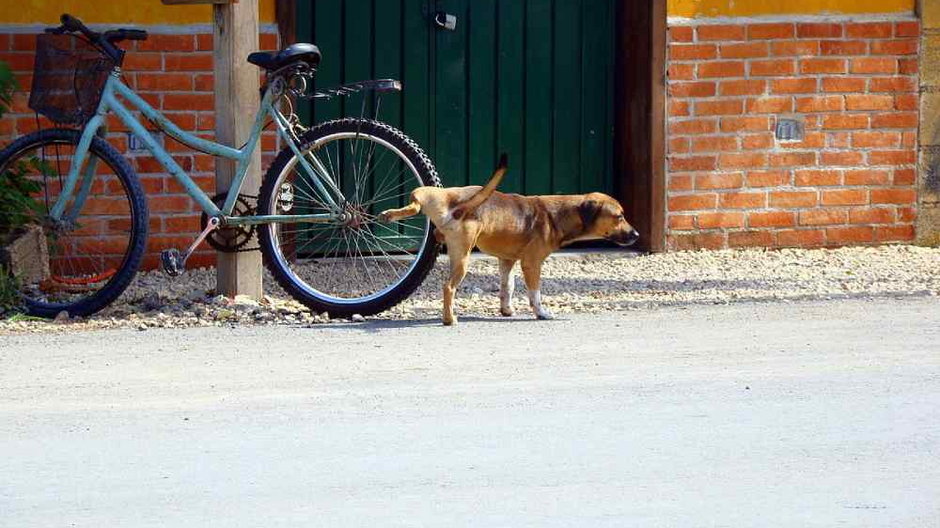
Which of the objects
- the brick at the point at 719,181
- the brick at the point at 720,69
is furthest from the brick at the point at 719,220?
the brick at the point at 720,69

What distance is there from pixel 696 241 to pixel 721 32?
1254mm

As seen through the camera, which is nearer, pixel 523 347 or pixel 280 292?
pixel 523 347

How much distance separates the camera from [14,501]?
16.3ft

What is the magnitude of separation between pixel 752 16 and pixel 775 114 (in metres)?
0.60

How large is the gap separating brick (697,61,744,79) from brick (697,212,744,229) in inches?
32.6

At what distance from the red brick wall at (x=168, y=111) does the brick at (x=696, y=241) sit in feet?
8.10

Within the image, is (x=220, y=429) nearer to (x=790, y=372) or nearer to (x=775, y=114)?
(x=790, y=372)

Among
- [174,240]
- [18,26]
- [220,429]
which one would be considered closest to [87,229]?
[174,240]

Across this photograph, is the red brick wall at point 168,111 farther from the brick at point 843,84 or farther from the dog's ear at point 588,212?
the brick at point 843,84

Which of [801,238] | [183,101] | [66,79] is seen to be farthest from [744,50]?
[66,79]

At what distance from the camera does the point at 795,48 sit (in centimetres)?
1020

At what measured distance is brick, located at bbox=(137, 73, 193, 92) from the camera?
933 cm

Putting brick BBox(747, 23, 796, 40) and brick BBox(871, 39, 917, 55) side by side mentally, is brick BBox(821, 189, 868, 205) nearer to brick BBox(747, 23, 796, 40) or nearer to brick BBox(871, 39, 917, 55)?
brick BBox(871, 39, 917, 55)

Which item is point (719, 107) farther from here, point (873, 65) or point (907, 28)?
point (907, 28)
